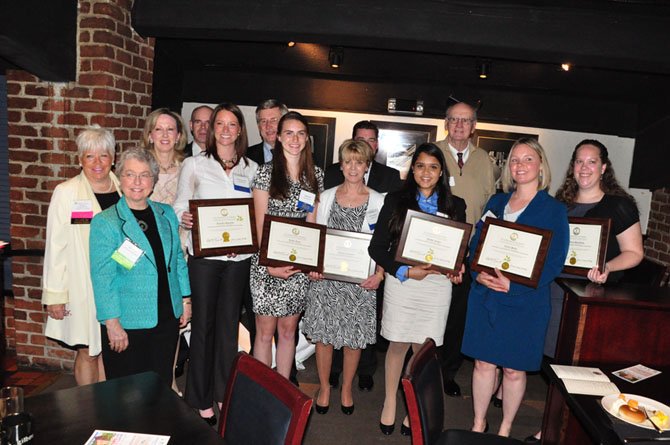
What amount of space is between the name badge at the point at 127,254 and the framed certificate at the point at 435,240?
1474 millimetres

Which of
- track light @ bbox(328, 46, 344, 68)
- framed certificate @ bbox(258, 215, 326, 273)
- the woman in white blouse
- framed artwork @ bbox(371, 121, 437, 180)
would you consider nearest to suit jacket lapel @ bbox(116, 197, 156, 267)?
the woman in white blouse

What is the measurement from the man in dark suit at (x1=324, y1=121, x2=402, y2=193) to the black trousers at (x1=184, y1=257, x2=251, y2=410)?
42.6 inches

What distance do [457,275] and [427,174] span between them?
634 millimetres

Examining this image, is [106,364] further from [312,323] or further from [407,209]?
[407,209]

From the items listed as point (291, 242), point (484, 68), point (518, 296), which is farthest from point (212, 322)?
point (484, 68)

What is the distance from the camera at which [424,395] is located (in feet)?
6.82

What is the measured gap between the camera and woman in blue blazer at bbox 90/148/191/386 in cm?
265

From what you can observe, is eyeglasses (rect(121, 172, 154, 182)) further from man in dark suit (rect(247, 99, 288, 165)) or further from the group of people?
man in dark suit (rect(247, 99, 288, 165))

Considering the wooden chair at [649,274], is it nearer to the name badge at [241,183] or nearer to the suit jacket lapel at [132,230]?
the name badge at [241,183]

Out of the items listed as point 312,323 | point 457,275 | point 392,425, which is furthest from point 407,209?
point 392,425

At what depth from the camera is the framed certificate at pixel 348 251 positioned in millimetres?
3262

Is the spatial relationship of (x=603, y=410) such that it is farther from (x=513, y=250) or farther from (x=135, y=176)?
(x=135, y=176)

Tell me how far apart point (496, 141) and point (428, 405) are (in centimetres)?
444

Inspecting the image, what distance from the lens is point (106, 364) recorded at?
2.82 metres
